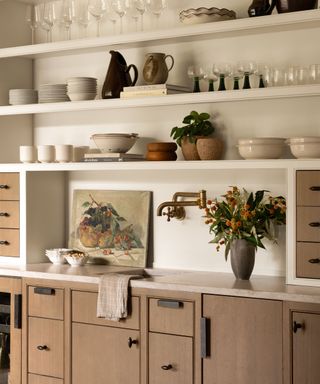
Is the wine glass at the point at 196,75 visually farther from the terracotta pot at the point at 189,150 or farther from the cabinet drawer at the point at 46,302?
the cabinet drawer at the point at 46,302

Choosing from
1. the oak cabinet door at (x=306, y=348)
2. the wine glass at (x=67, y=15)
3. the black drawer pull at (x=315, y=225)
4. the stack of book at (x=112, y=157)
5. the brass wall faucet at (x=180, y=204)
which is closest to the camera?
the oak cabinet door at (x=306, y=348)

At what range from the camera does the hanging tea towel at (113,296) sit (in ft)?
14.5

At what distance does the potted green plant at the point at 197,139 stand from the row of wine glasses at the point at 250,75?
163mm

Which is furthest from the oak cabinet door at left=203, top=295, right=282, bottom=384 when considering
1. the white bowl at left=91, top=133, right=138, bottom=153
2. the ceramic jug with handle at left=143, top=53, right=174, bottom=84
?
the ceramic jug with handle at left=143, top=53, right=174, bottom=84

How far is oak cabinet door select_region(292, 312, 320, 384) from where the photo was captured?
3.91 m

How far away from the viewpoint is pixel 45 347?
15.7ft

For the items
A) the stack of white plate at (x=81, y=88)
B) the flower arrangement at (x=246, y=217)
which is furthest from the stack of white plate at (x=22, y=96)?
the flower arrangement at (x=246, y=217)

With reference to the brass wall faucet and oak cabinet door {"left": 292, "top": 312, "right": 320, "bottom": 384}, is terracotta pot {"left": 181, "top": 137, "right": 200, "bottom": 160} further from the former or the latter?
oak cabinet door {"left": 292, "top": 312, "right": 320, "bottom": 384}

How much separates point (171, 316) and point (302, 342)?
2.23 feet

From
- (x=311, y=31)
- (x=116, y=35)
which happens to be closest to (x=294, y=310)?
(x=311, y=31)

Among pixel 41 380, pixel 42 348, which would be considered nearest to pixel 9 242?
pixel 42 348

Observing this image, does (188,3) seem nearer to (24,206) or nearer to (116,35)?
(116,35)

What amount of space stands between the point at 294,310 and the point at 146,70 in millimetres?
1570

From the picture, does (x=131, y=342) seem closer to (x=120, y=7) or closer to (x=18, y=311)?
(x=18, y=311)
